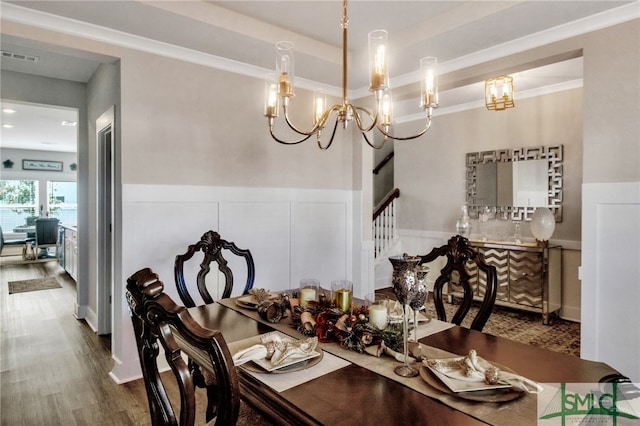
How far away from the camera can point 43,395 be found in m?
2.65

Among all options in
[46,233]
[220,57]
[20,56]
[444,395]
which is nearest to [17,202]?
[46,233]

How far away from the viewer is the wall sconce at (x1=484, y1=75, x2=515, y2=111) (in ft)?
12.3

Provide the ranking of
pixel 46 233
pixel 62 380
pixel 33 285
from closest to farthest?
pixel 62 380
pixel 33 285
pixel 46 233

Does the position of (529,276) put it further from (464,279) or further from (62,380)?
(62,380)

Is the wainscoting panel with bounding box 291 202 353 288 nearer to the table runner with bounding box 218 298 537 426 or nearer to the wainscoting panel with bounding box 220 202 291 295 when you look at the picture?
the wainscoting panel with bounding box 220 202 291 295

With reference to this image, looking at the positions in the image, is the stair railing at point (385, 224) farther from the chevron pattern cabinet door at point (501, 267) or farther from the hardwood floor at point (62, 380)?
the hardwood floor at point (62, 380)

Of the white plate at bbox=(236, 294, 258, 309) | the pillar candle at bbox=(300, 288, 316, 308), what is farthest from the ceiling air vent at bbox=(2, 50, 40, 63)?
the pillar candle at bbox=(300, 288, 316, 308)

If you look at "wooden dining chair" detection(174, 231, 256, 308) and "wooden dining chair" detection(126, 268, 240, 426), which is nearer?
"wooden dining chair" detection(126, 268, 240, 426)

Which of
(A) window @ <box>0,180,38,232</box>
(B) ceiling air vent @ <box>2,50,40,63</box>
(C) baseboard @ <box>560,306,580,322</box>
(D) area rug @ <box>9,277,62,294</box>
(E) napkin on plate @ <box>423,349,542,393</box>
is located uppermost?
(B) ceiling air vent @ <box>2,50,40,63</box>

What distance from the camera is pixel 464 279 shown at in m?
2.02

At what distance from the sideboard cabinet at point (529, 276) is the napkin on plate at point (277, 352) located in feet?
11.0

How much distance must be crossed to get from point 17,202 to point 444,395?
41.6ft

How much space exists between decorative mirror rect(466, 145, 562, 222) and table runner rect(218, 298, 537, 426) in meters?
3.69

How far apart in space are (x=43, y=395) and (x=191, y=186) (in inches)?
70.4
